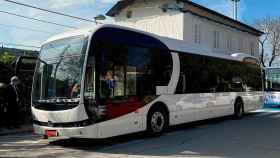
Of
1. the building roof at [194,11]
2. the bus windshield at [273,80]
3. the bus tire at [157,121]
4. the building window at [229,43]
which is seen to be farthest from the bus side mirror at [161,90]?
the building window at [229,43]

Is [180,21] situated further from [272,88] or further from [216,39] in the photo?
[272,88]

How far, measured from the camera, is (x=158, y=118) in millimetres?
12414

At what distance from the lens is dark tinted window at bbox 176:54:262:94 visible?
550 inches

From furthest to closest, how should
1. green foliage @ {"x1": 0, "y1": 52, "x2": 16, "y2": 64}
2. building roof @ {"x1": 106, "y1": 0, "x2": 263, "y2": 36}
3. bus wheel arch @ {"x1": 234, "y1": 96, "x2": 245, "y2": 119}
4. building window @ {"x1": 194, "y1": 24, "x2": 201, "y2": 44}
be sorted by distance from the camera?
building window @ {"x1": 194, "y1": 24, "x2": 201, "y2": 44}, building roof @ {"x1": 106, "y1": 0, "x2": 263, "y2": 36}, bus wheel arch @ {"x1": 234, "y1": 96, "x2": 245, "y2": 119}, green foliage @ {"x1": 0, "y1": 52, "x2": 16, "y2": 64}

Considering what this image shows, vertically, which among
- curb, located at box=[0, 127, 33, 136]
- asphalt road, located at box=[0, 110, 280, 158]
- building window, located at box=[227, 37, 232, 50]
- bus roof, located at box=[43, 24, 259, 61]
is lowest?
asphalt road, located at box=[0, 110, 280, 158]

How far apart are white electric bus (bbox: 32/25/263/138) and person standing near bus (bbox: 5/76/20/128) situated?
2729mm

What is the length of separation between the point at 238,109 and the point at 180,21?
36.9 ft

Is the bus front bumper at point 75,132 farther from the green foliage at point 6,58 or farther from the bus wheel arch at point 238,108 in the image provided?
the bus wheel arch at point 238,108

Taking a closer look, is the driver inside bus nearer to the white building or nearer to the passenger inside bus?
the passenger inside bus

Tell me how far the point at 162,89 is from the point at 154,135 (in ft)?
4.56

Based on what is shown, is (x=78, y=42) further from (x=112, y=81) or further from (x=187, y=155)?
(x=187, y=155)

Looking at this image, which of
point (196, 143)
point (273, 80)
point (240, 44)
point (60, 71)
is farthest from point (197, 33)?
point (60, 71)

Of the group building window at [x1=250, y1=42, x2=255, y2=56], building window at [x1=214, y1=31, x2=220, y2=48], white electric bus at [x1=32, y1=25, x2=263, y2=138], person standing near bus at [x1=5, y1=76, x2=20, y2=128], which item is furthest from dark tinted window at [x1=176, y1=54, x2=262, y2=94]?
building window at [x1=250, y1=42, x2=255, y2=56]

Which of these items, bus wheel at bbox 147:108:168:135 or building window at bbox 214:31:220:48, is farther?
building window at bbox 214:31:220:48
